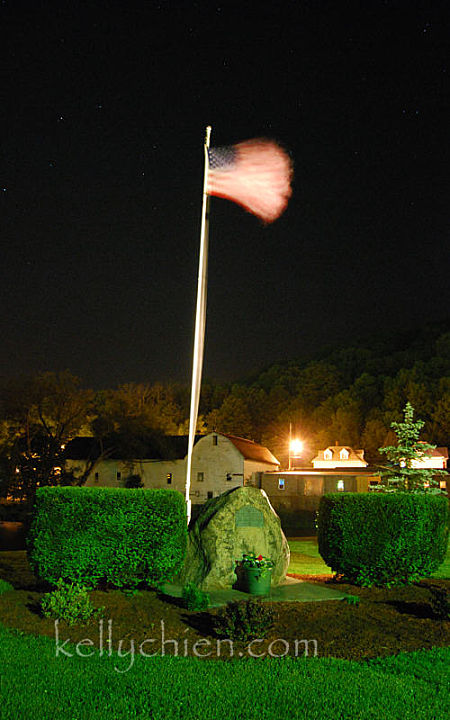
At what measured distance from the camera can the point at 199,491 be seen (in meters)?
58.7

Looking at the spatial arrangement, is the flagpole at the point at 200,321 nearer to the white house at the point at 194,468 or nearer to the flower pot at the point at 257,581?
the flower pot at the point at 257,581

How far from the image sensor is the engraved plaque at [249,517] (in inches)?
505

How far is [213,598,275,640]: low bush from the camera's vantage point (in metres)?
8.35

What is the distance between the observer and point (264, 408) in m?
105

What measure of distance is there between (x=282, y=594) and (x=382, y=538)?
2876 mm

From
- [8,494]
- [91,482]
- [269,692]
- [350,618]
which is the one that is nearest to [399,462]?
[350,618]

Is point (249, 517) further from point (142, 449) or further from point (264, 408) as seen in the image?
point (264, 408)

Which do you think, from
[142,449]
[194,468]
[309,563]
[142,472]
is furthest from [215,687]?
[142,472]

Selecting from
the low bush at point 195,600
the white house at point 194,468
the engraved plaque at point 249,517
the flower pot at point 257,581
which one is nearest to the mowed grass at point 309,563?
the engraved plaque at point 249,517

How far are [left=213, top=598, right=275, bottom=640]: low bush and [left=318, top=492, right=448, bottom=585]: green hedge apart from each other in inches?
209

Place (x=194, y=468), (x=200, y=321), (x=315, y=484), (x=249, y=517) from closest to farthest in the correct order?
1. (x=249, y=517)
2. (x=200, y=321)
3. (x=315, y=484)
4. (x=194, y=468)

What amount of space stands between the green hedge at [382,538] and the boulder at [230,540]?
136cm

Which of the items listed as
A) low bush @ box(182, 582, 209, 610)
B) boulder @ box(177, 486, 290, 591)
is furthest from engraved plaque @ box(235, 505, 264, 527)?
low bush @ box(182, 582, 209, 610)

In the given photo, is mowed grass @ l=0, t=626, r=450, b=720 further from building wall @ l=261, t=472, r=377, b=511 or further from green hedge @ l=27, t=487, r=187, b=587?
building wall @ l=261, t=472, r=377, b=511
